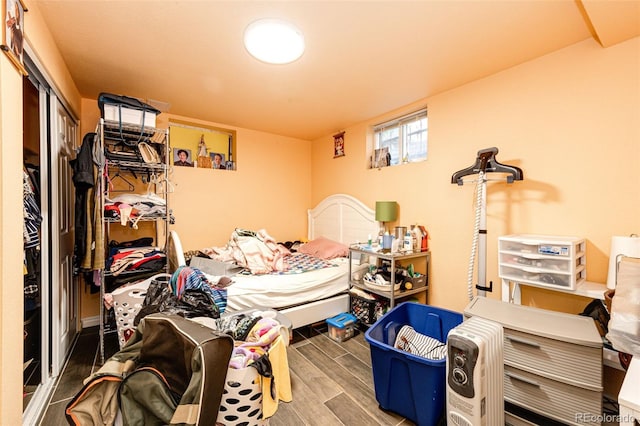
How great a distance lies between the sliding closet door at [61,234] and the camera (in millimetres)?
1903

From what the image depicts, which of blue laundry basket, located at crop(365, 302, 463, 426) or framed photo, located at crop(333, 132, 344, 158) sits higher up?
framed photo, located at crop(333, 132, 344, 158)

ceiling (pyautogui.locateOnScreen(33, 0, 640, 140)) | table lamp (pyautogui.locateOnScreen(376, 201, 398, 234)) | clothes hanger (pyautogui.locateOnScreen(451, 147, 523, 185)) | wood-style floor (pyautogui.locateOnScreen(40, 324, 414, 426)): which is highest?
ceiling (pyautogui.locateOnScreen(33, 0, 640, 140))

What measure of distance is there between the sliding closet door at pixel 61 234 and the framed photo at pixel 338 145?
287 cm

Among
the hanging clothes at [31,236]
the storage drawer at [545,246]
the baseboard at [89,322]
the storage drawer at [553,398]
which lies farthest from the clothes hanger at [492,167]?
the baseboard at [89,322]

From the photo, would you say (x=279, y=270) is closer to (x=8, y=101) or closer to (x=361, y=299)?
(x=361, y=299)

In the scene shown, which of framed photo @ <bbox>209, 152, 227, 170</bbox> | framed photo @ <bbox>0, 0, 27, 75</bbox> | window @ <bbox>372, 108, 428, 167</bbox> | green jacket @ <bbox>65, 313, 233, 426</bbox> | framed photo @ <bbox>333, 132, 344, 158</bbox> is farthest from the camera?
framed photo @ <bbox>333, 132, 344, 158</bbox>

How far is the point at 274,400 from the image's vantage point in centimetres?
117

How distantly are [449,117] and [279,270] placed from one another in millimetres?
2215

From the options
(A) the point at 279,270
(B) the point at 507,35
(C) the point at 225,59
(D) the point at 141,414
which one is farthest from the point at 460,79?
(D) the point at 141,414

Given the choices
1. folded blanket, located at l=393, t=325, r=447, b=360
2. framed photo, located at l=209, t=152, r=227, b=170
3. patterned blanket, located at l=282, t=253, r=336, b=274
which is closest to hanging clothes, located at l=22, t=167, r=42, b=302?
patterned blanket, located at l=282, t=253, r=336, b=274

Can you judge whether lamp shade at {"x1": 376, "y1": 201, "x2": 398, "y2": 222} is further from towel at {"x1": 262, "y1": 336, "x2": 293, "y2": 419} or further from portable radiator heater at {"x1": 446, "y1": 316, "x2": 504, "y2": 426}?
towel at {"x1": 262, "y1": 336, "x2": 293, "y2": 419}

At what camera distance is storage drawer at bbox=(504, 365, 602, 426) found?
50.8 inches

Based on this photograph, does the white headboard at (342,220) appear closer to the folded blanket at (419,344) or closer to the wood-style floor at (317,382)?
the wood-style floor at (317,382)

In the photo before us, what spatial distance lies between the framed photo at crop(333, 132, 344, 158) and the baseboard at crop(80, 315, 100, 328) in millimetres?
3419
